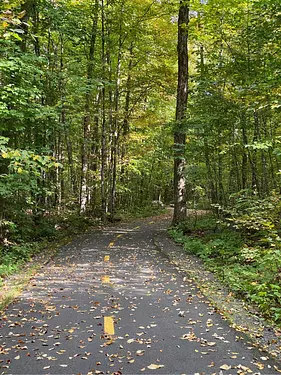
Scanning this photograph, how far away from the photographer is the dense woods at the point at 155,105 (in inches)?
374

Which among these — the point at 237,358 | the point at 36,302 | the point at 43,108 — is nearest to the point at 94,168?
the point at 43,108

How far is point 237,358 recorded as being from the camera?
439 centimetres

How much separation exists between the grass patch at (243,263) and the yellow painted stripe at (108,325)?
2696 millimetres

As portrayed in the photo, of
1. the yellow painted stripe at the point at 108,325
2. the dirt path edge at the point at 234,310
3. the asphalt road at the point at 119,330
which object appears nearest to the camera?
the asphalt road at the point at 119,330

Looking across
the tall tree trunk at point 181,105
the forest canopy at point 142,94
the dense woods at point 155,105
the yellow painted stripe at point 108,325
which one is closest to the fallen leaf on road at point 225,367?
the yellow painted stripe at point 108,325

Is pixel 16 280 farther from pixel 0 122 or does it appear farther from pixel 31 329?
pixel 0 122

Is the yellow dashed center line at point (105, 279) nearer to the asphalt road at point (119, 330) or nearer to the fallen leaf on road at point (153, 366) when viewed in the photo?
the asphalt road at point (119, 330)

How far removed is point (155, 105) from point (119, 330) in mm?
25991

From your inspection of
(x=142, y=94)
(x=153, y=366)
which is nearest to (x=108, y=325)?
(x=153, y=366)

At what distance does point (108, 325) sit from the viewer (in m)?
5.54

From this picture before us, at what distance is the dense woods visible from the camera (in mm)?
9500

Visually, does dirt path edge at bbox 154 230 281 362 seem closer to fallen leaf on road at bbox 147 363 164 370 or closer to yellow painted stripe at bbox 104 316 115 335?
fallen leaf on road at bbox 147 363 164 370

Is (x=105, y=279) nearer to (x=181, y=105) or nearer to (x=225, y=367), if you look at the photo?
(x=225, y=367)

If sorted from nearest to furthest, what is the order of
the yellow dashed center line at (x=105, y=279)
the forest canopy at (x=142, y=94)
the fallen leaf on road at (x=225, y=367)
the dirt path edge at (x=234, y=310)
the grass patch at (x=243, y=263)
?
the fallen leaf on road at (x=225, y=367) → the dirt path edge at (x=234, y=310) → the grass patch at (x=243, y=263) → the yellow dashed center line at (x=105, y=279) → the forest canopy at (x=142, y=94)
